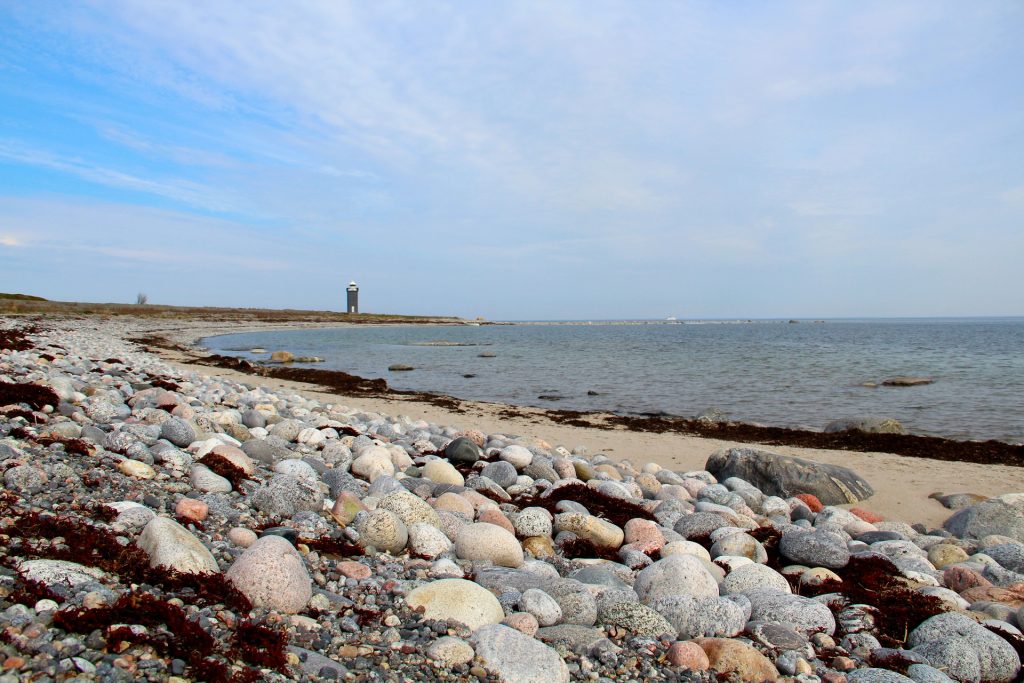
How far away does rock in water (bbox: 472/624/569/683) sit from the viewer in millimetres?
2816

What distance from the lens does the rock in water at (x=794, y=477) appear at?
8.10 meters

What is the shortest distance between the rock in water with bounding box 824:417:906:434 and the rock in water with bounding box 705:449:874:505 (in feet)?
15.2

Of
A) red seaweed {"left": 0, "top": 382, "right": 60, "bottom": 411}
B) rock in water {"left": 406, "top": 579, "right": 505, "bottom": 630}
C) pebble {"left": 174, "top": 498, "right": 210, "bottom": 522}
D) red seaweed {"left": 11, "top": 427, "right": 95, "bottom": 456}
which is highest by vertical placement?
red seaweed {"left": 0, "top": 382, "right": 60, "bottom": 411}

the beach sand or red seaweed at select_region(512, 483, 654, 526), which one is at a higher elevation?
red seaweed at select_region(512, 483, 654, 526)

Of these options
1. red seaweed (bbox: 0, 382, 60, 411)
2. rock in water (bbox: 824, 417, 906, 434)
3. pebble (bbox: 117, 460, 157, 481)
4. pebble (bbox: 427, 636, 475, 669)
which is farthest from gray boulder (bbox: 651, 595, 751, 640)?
rock in water (bbox: 824, 417, 906, 434)

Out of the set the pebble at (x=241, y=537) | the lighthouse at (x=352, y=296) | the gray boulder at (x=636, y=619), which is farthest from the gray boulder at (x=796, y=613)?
the lighthouse at (x=352, y=296)

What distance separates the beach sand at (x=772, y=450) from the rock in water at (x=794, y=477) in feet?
0.90

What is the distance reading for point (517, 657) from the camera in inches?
114

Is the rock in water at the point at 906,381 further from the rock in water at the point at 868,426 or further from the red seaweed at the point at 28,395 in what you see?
the red seaweed at the point at 28,395

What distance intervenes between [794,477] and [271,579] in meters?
7.13

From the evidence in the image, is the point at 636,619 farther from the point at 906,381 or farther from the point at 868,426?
the point at 906,381

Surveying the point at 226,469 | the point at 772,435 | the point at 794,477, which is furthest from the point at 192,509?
the point at 772,435

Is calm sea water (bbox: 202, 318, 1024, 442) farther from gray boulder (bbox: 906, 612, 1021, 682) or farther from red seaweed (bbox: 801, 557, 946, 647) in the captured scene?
gray boulder (bbox: 906, 612, 1021, 682)

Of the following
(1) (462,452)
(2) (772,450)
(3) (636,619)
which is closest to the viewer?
(3) (636,619)
